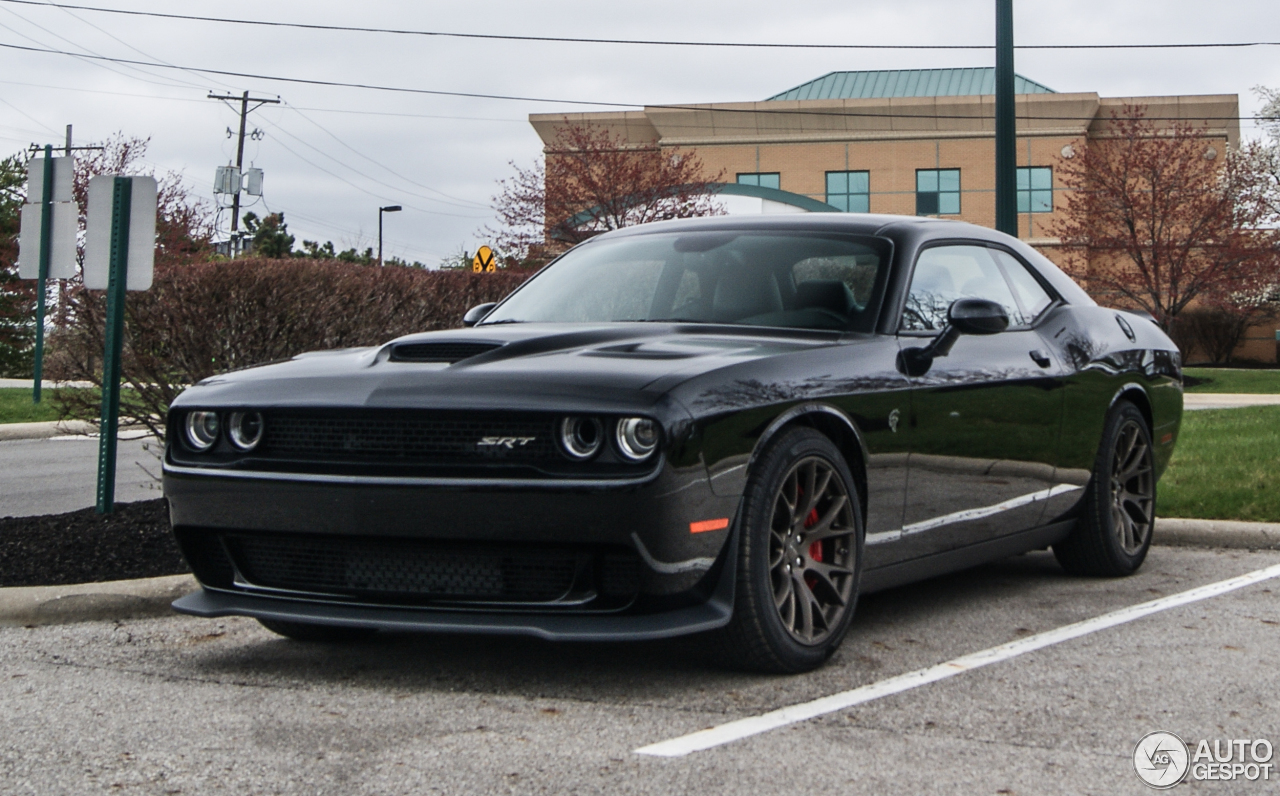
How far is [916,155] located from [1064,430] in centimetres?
4973

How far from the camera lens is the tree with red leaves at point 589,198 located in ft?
111

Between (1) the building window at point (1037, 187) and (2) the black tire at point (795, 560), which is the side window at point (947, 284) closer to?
(2) the black tire at point (795, 560)

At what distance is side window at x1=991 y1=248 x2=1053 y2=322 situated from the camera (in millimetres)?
6348

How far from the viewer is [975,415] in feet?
18.0

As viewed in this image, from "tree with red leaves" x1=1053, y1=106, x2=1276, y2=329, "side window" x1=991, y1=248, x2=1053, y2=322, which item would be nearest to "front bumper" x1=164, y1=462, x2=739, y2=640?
"side window" x1=991, y1=248, x2=1053, y2=322

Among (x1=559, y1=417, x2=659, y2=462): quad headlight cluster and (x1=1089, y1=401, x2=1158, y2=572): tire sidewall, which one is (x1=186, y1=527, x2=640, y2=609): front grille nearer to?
(x1=559, y1=417, x2=659, y2=462): quad headlight cluster

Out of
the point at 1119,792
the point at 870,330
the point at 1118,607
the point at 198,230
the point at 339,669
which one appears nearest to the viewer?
the point at 1119,792

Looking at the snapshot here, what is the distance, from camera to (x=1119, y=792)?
11.3 feet

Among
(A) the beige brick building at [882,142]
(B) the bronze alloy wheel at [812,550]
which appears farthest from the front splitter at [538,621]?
(A) the beige brick building at [882,142]

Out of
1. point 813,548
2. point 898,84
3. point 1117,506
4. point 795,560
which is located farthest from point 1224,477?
point 898,84

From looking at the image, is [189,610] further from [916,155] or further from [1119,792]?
[916,155]

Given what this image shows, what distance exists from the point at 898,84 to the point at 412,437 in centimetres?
5914

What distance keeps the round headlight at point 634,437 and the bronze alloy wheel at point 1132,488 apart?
3.26 meters

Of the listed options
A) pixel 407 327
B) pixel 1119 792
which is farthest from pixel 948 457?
pixel 407 327
